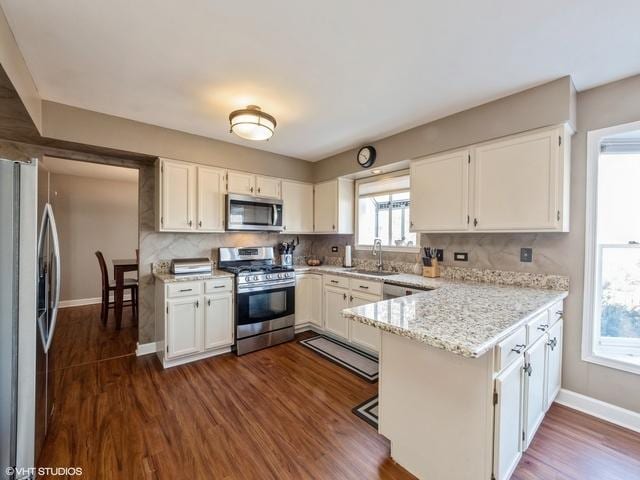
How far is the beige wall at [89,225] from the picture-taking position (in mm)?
5133

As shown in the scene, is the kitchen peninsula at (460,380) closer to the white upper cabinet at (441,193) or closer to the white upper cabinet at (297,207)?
the white upper cabinet at (441,193)

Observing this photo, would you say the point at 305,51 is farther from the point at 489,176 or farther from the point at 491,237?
the point at 491,237

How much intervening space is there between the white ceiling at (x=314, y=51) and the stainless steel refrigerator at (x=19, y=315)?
0.90m

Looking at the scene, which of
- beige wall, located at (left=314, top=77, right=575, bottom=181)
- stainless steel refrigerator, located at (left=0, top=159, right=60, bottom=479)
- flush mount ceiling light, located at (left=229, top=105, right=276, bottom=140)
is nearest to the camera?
stainless steel refrigerator, located at (left=0, top=159, right=60, bottom=479)

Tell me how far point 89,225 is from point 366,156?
5.35m

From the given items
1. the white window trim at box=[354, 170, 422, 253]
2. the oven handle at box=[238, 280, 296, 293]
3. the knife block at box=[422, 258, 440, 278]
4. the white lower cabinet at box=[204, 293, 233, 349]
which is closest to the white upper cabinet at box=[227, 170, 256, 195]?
the oven handle at box=[238, 280, 296, 293]

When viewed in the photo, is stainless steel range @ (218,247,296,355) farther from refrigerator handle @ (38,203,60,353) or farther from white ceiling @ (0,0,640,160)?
white ceiling @ (0,0,640,160)

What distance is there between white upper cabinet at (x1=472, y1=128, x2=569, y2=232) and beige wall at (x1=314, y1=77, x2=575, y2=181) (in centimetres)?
10

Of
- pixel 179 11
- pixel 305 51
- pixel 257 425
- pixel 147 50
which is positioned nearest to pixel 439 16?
pixel 305 51

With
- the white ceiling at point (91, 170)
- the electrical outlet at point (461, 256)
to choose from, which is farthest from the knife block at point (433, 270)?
the white ceiling at point (91, 170)

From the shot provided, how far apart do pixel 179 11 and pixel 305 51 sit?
718mm

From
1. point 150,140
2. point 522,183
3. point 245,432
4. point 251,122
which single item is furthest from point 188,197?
point 522,183

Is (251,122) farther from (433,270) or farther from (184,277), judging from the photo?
(433,270)

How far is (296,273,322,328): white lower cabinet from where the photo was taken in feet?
12.4
